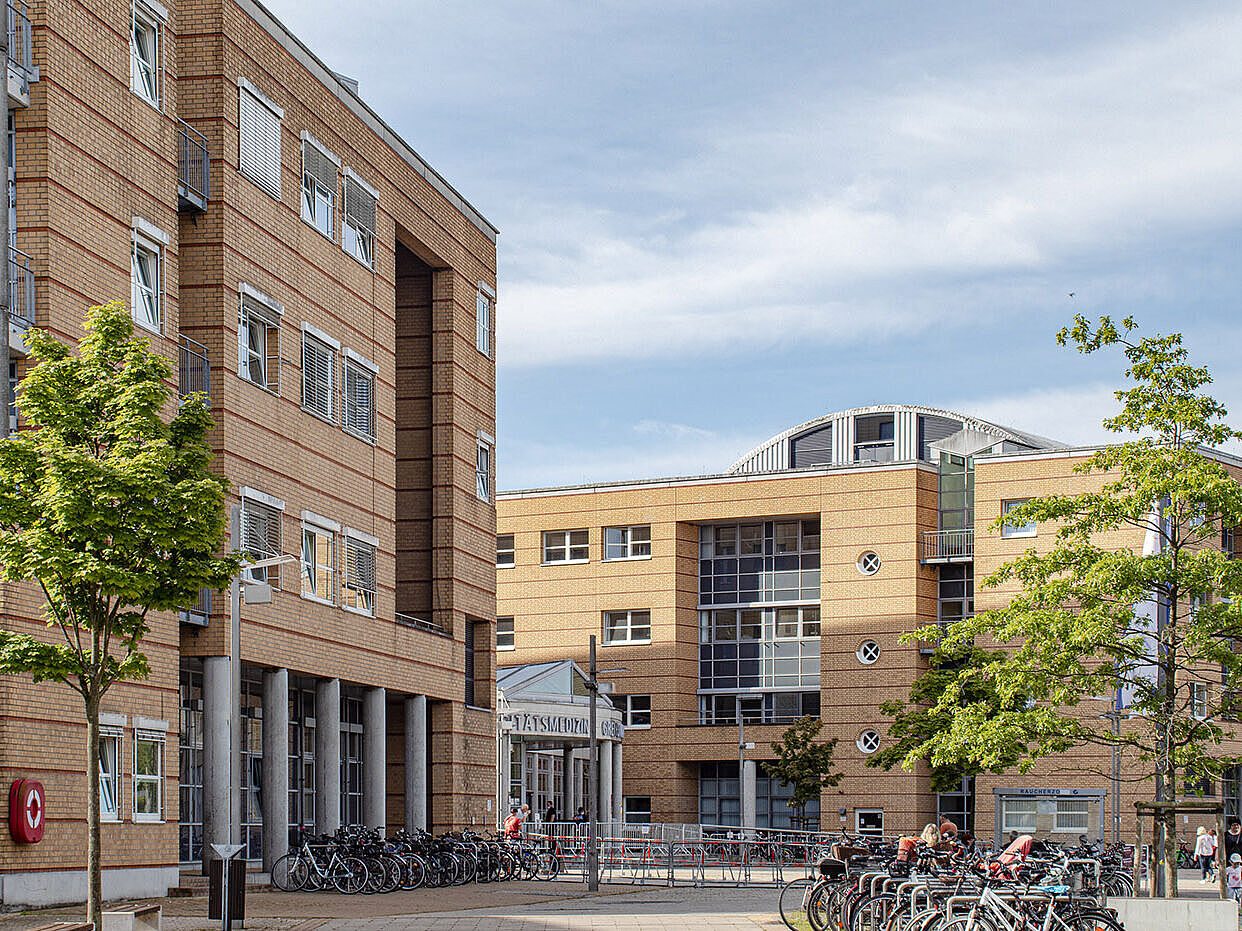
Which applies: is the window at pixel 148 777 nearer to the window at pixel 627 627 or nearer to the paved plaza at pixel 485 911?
the paved plaza at pixel 485 911

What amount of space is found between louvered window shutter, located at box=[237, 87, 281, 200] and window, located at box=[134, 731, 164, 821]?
10471 millimetres

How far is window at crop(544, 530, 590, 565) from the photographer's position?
7356 centimetres

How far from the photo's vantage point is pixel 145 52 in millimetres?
30250

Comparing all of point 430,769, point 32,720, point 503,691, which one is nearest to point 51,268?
point 32,720

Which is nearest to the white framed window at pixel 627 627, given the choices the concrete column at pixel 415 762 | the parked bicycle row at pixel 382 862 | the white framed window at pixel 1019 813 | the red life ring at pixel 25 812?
the white framed window at pixel 1019 813

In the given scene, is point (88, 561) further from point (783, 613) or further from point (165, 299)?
point (783, 613)

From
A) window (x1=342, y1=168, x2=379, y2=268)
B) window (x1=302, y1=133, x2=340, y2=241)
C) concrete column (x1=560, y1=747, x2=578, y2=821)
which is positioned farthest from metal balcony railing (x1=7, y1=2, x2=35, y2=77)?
concrete column (x1=560, y1=747, x2=578, y2=821)

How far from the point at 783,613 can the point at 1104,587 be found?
143 feet

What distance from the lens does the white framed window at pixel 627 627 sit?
2825 inches

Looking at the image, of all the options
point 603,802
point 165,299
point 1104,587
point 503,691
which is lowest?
point 603,802

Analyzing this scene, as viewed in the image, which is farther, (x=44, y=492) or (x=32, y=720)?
(x=32, y=720)

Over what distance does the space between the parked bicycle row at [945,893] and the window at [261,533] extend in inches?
470

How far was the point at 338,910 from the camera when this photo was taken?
27375mm

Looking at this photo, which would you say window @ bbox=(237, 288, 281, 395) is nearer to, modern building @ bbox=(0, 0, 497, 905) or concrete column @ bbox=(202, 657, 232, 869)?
modern building @ bbox=(0, 0, 497, 905)
